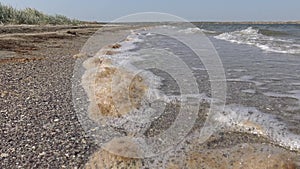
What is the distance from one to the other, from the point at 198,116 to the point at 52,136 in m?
1.93

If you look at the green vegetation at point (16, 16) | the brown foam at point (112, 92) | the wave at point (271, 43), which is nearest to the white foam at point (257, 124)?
the brown foam at point (112, 92)

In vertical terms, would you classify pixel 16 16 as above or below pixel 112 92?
above

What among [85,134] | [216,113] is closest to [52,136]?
[85,134]

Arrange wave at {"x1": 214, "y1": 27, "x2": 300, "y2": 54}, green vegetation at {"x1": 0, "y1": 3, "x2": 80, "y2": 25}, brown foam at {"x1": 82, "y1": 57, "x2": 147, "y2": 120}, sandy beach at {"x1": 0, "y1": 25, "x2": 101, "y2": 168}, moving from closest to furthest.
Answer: sandy beach at {"x1": 0, "y1": 25, "x2": 101, "y2": 168} → brown foam at {"x1": 82, "y1": 57, "x2": 147, "y2": 120} → wave at {"x1": 214, "y1": 27, "x2": 300, "y2": 54} → green vegetation at {"x1": 0, "y1": 3, "x2": 80, "y2": 25}

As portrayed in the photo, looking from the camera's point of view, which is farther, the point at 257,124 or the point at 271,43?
the point at 271,43

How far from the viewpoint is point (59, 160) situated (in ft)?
10.6

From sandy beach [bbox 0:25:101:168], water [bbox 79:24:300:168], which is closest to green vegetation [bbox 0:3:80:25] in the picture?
sandy beach [bbox 0:25:101:168]


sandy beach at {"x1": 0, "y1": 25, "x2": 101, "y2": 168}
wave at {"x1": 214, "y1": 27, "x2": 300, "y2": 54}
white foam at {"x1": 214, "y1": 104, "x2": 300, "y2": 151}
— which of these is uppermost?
sandy beach at {"x1": 0, "y1": 25, "x2": 101, "y2": 168}

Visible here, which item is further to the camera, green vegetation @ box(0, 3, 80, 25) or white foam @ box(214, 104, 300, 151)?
green vegetation @ box(0, 3, 80, 25)

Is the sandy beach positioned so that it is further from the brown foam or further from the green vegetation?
the green vegetation

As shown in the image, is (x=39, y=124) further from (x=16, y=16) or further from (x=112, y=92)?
(x=16, y=16)

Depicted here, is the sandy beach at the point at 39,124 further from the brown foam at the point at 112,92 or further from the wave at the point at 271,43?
the wave at the point at 271,43

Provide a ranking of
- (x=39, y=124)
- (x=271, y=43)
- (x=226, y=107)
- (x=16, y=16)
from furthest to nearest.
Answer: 1. (x=16, y=16)
2. (x=271, y=43)
3. (x=226, y=107)
4. (x=39, y=124)

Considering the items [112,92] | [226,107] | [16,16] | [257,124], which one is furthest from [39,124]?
[16,16]
